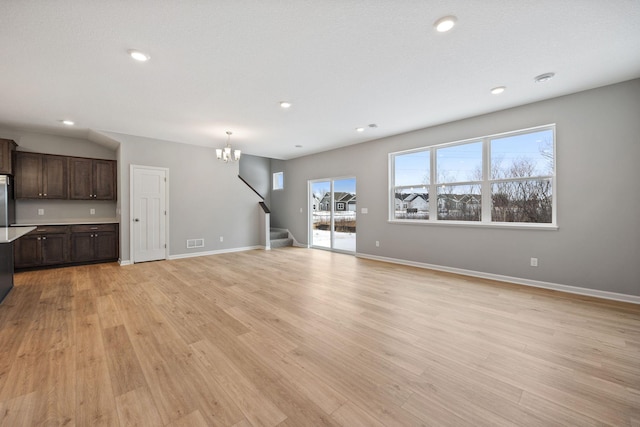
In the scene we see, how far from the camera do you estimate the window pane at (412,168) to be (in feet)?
16.9

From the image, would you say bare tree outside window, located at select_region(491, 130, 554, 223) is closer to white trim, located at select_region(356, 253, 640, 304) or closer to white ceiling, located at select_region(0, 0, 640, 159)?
white ceiling, located at select_region(0, 0, 640, 159)

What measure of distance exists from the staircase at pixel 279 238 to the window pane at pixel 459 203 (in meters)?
4.57

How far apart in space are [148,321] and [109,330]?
1.05ft

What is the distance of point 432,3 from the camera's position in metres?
1.94

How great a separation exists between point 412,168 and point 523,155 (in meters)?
1.85

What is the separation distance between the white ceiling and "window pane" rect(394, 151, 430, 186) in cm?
102

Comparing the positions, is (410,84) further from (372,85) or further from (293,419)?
(293,419)

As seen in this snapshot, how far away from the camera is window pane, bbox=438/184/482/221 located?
14.8 ft

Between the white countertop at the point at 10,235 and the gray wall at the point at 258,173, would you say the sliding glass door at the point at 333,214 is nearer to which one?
the gray wall at the point at 258,173

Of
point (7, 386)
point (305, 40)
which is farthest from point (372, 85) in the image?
point (7, 386)

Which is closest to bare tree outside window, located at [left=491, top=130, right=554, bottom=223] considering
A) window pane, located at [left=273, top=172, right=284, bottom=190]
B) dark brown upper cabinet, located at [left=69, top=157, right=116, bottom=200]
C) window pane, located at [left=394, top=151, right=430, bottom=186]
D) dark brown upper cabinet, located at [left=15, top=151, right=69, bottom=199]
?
window pane, located at [left=394, top=151, right=430, bottom=186]

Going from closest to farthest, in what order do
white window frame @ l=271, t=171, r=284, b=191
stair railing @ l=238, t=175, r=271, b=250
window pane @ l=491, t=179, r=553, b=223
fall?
1. window pane @ l=491, t=179, r=553, b=223
2. stair railing @ l=238, t=175, r=271, b=250
3. white window frame @ l=271, t=171, r=284, b=191

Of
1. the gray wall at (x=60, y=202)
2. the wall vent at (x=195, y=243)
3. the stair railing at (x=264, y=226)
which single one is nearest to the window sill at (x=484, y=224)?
the stair railing at (x=264, y=226)

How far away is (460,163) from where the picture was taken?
15.4 feet
